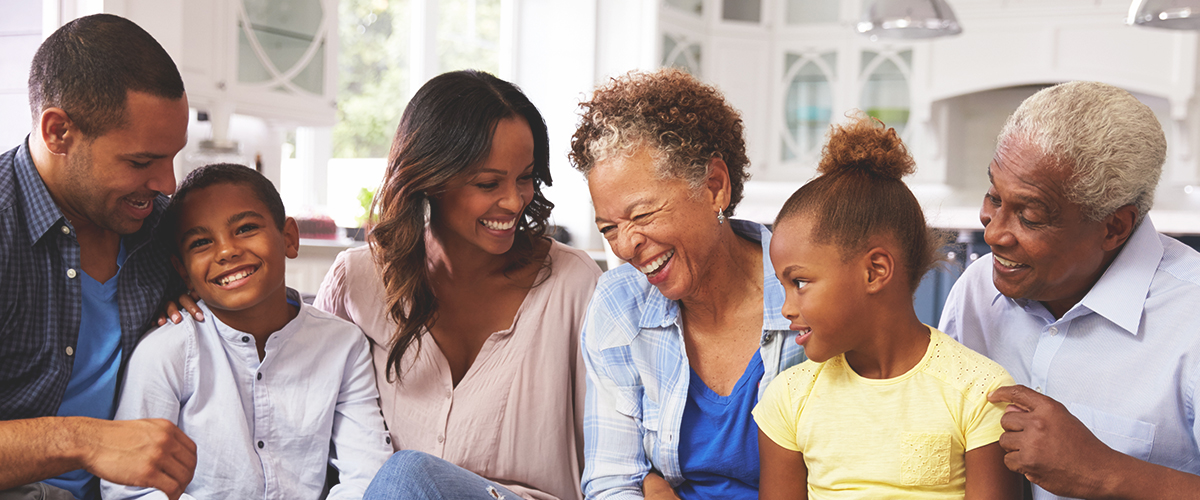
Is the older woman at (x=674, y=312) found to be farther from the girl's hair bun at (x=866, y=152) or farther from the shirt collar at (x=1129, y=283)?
the shirt collar at (x=1129, y=283)

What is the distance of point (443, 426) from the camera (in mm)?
1765

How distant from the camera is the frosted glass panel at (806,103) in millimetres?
6242

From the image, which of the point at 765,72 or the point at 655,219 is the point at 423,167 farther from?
the point at 765,72

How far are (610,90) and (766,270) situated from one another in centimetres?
40

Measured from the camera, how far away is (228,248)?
65.2 inches

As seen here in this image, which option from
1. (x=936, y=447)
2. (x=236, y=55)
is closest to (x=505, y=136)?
(x=936, y=447)

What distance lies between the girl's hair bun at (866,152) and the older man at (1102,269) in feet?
0.51

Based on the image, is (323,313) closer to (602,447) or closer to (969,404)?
(602,447)

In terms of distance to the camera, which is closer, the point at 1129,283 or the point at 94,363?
the point at 1129,283

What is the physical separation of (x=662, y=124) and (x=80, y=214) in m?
1.00

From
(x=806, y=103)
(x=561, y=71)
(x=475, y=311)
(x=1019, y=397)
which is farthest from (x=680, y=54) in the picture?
(x=1019, y=397)

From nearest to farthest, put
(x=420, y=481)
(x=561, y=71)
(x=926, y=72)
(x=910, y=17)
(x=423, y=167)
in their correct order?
(x=420, y=481) → (x=423, y=167) → (x=910, y=17) → (x=561, y=71) → (x=926, y=72)

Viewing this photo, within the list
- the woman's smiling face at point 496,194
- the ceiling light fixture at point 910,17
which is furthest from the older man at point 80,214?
the ceiling light fixture at point 910,17

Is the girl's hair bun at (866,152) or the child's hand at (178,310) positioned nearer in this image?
the girl's hair bun at (866,152)
